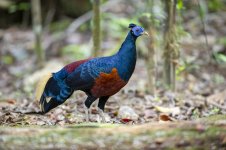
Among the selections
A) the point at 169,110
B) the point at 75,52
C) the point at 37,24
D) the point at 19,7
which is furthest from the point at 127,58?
the point at 19,7

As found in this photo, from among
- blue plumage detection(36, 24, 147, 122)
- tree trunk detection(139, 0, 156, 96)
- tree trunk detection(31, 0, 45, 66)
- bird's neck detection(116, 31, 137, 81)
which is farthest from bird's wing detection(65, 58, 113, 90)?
tree trunk detection(31, 0, 45, 66)

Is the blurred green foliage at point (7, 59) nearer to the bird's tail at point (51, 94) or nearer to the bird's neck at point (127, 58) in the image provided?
the bird's tail at point (51, 94)

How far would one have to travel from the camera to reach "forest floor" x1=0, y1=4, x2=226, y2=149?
368cm

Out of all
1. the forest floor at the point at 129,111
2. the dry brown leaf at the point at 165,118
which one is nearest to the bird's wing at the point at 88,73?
the forest floor at the point at 129,111

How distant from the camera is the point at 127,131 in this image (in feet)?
12.4

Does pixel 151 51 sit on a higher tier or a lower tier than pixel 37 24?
lower

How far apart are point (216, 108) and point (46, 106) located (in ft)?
8.00

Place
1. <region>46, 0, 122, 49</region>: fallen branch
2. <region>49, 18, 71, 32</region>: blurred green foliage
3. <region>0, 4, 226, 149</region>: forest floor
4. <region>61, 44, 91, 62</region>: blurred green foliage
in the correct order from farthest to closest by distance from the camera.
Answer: <region>49, 18, 71, 32</region>: blurred green foliage → <region>46, 0, 122, 49</region>: fallen branch → <region>61, 44, 91, 62</region>: blurred green foliage → <region>0, 4, 226, 149</region>: forest floor

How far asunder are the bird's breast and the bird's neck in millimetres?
77

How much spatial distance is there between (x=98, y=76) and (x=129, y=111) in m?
1.24

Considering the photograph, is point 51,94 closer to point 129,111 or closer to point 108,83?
point 108,83

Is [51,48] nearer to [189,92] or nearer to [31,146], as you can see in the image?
[189,92]

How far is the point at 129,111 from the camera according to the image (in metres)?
6.54

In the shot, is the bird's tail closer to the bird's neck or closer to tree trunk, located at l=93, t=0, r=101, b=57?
the bird's neck
